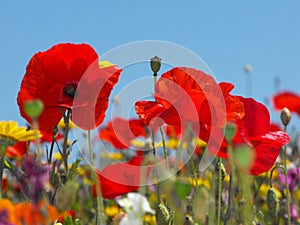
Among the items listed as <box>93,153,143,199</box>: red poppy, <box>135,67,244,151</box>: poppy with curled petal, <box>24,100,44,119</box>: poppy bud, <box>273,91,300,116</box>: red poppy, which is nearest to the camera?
<box>24,100,44,119</box>: poppy bud

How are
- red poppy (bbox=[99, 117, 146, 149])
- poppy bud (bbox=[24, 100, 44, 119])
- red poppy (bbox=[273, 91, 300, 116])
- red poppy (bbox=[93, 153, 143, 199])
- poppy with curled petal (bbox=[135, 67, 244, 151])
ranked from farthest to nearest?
red poppy (bbox=[273, 91, 300, 116]) < red poppy (bbox=[99, 117, 146, 149]) < red poppy (bbox=[93, 153, 143, 199]) < poppy with curled petal (bbox=[135, 67, 244, 151]) < poppy bud (bbox=[24, 100, 44, 119])

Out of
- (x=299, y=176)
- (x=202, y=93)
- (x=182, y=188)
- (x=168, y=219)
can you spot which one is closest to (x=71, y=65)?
(x=202, y=93)

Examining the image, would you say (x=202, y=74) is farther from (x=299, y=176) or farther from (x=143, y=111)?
(x=299, y=176)

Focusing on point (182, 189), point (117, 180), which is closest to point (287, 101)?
point (117, 180)

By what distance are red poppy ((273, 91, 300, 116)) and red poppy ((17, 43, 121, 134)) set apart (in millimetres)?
2795

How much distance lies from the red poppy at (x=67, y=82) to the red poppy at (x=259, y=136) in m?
0.30

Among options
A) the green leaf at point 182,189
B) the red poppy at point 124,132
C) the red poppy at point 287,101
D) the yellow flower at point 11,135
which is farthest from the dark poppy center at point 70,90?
the red poppy at point 287,101

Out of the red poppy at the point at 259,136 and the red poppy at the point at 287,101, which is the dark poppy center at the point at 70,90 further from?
the red poppy at the point at 287,101

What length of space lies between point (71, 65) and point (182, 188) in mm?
797

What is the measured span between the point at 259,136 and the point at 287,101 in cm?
329

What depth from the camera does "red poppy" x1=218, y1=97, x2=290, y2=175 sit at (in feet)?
4.75

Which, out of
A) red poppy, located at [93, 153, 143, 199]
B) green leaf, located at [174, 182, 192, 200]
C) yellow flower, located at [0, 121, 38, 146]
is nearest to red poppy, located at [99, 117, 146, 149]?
red poppy, located at [93, 153, 143, 199]

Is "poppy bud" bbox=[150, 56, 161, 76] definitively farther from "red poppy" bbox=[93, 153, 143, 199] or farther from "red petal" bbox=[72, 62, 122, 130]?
"red poppy" bbox=[93, 153, 143, 199]

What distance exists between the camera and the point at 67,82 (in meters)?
1.65
